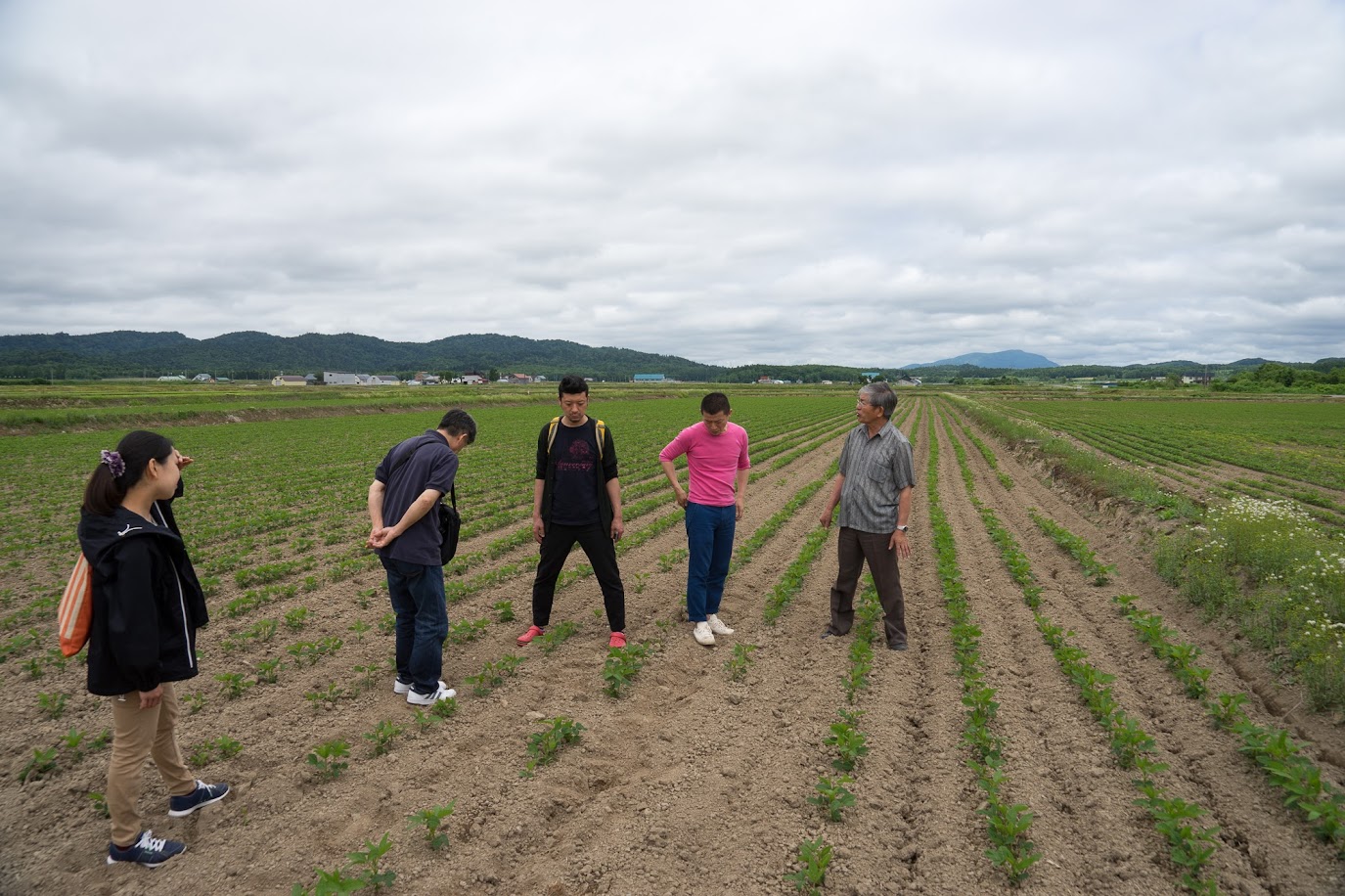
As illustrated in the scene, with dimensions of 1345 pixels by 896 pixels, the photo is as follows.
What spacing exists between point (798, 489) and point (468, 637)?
1078 cm

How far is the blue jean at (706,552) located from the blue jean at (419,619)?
7.71 ft

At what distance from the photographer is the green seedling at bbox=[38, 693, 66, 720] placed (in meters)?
4.96

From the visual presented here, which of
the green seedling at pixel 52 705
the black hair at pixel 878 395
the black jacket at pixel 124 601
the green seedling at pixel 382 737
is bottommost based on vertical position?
the green seedling at pixel 52 705

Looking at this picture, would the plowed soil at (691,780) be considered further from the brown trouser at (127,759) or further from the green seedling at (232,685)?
the brown trouser at (127,759)

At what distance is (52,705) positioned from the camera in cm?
504

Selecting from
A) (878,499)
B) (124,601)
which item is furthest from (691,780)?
(124,601)

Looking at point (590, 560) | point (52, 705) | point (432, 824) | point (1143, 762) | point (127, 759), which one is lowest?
point (52, 705)

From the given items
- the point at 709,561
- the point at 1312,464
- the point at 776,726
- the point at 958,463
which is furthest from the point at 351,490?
the point at 1312,464

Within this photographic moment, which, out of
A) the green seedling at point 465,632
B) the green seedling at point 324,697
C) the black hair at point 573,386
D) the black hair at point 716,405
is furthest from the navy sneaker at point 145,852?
the black hair at point 716,405

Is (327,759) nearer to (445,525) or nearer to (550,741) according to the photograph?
(550,741)

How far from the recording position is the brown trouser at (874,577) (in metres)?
6.01

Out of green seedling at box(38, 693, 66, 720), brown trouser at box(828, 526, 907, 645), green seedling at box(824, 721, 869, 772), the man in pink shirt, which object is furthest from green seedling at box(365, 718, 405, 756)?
brown trouser at box(828, 526, 907, 645)

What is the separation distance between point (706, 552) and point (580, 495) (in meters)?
1.44

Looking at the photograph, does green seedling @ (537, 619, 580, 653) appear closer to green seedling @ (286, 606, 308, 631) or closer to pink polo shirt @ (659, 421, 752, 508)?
pink polo shirt @ (659, 421, 752, 508)
